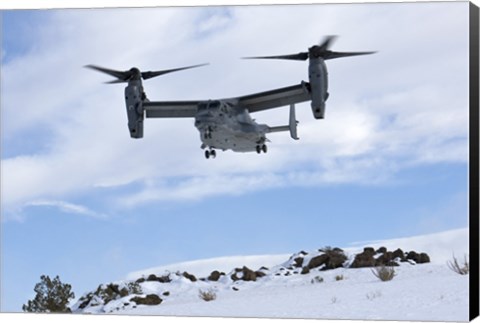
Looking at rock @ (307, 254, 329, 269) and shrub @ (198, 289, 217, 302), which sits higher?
rock @ (307, 254, 329, 269)

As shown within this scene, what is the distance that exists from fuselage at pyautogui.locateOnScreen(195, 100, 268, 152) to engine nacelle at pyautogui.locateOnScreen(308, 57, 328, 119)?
3.08m

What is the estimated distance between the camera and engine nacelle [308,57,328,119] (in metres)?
16.8

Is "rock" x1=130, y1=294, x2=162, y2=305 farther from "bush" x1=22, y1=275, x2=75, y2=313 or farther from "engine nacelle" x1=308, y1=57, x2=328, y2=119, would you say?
"engine nacelle" x1=308, y1=57, x2=328, y2=119

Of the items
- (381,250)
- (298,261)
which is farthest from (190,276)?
(381,250)

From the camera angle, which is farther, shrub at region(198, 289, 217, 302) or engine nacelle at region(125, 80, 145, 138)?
engine nacelle at region(125, 80, 145, 138)

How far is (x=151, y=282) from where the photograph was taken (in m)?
18.1

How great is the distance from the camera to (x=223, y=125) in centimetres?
1939

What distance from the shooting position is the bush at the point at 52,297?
15867 millimetres

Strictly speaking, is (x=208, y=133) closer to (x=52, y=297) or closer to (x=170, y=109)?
(x=170, y=109)

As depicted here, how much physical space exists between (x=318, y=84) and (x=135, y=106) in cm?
478

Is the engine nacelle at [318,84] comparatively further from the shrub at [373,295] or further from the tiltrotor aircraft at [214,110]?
the shrub at [373,295]

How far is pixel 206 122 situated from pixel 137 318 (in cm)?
645

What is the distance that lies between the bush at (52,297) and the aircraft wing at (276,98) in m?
6.20

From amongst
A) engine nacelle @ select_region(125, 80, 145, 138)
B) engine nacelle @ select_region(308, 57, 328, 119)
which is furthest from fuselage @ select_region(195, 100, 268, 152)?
engine nacelle @ select_region(308, 57, 328, 119)
